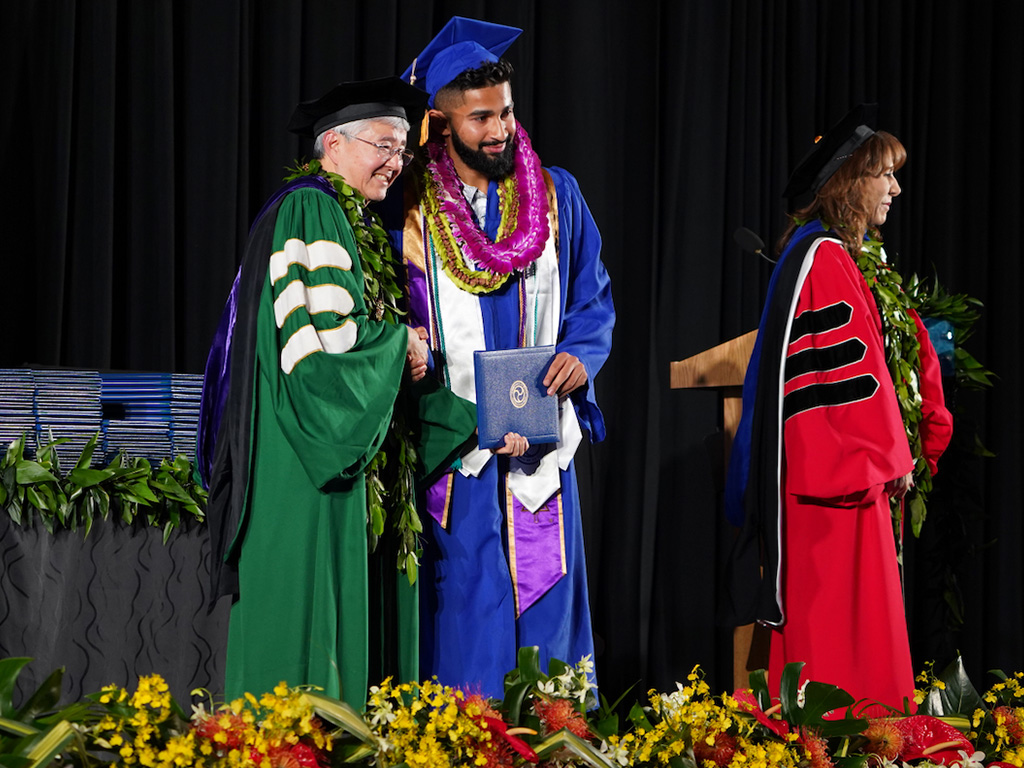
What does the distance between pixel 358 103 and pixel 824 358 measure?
1.46 meters

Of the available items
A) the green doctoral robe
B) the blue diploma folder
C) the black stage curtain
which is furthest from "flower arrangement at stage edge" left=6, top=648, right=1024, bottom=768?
the black stage curtain

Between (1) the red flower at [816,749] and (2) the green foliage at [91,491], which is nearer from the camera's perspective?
(1) the red flower at [816,749]

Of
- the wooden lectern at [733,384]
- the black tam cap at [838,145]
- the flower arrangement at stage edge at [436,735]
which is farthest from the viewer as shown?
the wooden lectern at [733,384]

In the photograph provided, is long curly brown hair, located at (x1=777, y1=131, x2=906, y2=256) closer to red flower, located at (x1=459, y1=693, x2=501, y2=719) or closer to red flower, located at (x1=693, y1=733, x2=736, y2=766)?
red flower, located at (x1=693, y1=733, x2=736, y2=766)

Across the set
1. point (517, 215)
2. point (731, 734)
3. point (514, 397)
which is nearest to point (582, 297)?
point (517, 215)

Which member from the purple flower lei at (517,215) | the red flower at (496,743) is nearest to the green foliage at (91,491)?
the purple flower lei at (517,215)

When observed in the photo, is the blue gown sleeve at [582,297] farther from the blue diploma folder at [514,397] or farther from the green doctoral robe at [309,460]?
the green doctoral robe at [309,460]

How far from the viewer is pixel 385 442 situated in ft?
8.00

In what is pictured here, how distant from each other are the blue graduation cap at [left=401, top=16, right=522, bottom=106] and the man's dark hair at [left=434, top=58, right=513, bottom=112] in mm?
13

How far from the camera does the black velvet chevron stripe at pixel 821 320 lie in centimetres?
292

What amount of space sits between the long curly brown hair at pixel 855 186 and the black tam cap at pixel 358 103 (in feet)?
4.40

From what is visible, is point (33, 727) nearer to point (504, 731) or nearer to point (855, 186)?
point (504, 731)

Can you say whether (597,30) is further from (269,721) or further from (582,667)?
(269,721)

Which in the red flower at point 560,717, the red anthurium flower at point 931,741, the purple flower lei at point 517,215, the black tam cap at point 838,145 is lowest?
the red anthurium flower at point 931,741
